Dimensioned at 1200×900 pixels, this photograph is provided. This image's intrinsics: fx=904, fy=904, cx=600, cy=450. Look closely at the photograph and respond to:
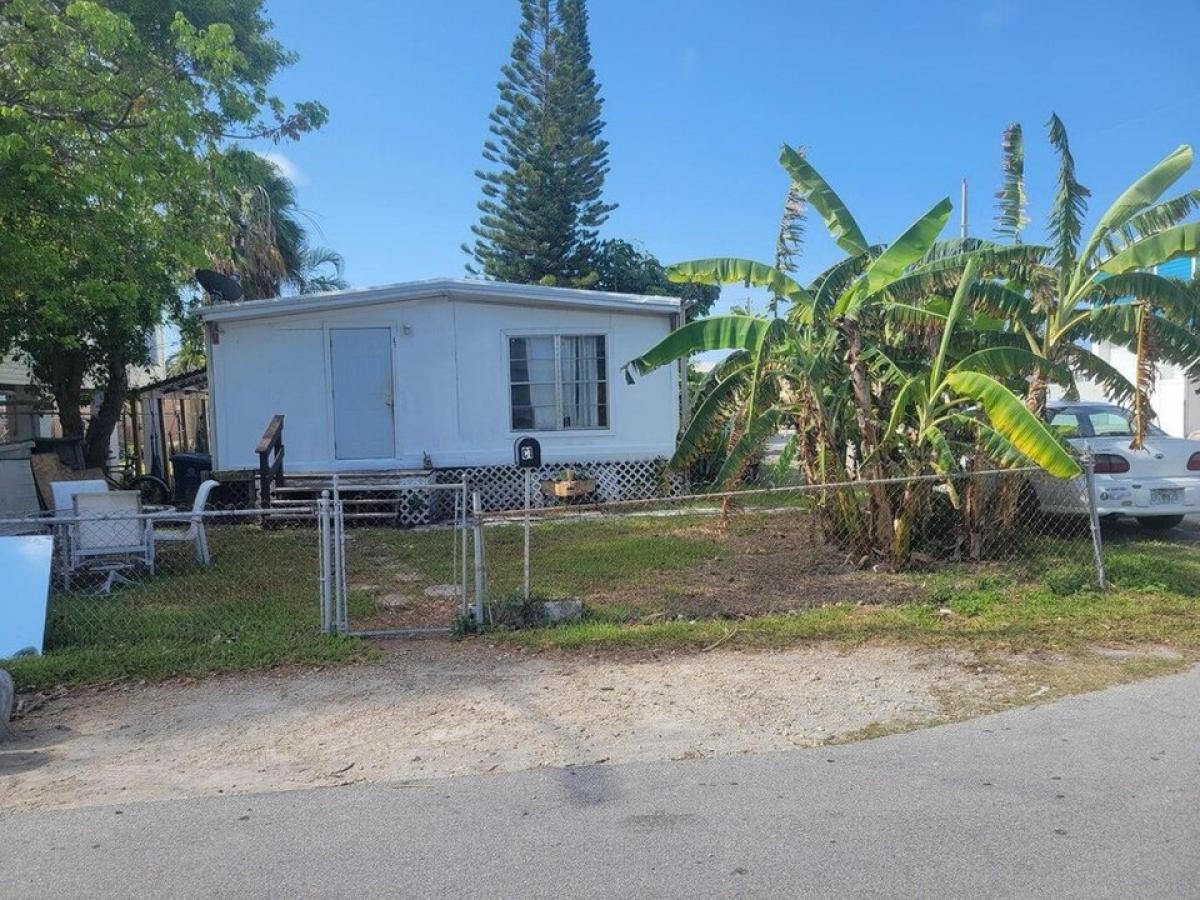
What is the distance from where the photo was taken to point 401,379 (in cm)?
1370

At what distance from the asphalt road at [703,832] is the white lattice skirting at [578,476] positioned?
9269mm

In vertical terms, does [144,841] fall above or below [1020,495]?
below

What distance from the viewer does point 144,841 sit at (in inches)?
151

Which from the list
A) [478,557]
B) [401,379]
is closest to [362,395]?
[401,379]

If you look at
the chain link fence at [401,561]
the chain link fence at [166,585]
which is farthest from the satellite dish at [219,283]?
the chain link fence at [166,585]

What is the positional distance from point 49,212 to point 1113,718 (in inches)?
452

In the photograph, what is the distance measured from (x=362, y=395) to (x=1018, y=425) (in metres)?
9.57

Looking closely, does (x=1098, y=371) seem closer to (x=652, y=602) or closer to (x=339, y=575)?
(x=652, y=602)

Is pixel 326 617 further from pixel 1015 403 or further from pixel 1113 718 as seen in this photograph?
pixel 1015 403

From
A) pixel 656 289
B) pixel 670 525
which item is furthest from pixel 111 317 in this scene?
pixel 656 289

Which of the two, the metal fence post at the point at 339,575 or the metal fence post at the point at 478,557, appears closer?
the metal fence post at the point at 478,557

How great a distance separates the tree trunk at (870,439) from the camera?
8.77 metres

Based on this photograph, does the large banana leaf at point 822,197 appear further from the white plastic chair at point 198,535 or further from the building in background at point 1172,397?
the building in background at point 1172,397

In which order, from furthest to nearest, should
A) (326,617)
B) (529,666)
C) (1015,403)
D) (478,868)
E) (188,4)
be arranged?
(188,4)
(1015,403)
(326,617)
(529,666)
(478,868)
